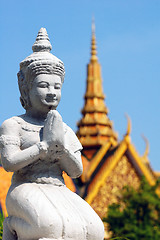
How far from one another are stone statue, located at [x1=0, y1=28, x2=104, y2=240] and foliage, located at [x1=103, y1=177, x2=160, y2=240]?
9.31m

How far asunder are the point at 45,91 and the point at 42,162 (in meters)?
0.49

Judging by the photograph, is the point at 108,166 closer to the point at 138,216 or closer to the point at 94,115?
the point at 94,115

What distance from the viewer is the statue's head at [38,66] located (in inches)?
184

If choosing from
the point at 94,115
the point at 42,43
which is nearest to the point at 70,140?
the point at 42,43

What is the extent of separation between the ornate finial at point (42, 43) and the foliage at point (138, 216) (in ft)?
30.6

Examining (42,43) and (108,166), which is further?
(108,166)

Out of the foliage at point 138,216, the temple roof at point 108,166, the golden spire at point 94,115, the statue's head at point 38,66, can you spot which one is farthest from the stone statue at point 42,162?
the golden spire at point 94,115

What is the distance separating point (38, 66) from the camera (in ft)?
15.3

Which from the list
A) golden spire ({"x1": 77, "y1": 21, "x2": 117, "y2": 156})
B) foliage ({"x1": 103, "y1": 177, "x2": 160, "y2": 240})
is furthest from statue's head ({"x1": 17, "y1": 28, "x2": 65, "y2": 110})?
golden spire ({"x1": 77, "y1": 21, "x2": 117, "y2": 156})

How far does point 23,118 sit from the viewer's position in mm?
4742

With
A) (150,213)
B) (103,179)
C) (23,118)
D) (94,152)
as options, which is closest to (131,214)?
(150,213)

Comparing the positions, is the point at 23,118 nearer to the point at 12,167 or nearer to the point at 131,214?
the point at 12,167

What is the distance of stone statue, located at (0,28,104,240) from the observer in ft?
14.1

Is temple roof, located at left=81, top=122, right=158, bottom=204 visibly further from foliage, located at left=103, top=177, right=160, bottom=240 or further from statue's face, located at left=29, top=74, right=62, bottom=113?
statue's face, located at left=29, top=74, right=62, bottom=113
